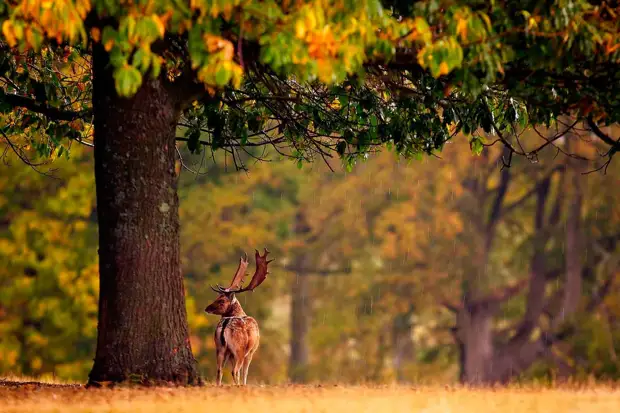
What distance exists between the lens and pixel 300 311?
42.7m

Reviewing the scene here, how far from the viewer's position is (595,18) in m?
9.66

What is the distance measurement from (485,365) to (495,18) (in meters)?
26.1

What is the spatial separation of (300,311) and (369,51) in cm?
3366

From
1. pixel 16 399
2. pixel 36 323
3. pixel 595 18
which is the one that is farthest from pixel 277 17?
pixel 36 323

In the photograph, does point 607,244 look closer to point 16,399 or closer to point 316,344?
point 316,344

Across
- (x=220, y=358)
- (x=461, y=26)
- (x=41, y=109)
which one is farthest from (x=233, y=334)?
(x=461, y=26)

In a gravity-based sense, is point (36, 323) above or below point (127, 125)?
below

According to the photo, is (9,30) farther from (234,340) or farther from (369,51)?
(234,340)

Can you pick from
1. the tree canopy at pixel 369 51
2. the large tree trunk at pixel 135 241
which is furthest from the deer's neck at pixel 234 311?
the tree canopy at pixel 369 51

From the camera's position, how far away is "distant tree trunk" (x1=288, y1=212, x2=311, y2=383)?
41.8 metres

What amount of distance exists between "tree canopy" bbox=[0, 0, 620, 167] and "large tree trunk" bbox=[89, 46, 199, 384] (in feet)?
1.94

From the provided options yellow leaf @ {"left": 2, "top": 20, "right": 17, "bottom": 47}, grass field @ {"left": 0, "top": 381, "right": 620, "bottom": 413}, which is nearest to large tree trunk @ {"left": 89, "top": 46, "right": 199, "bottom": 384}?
grass field @ {"left": 0, "top": 381, "right": 620, "bottom": 413}

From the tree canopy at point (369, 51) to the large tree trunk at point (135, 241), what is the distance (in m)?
0.59

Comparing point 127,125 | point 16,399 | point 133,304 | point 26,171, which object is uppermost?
point 26,171
